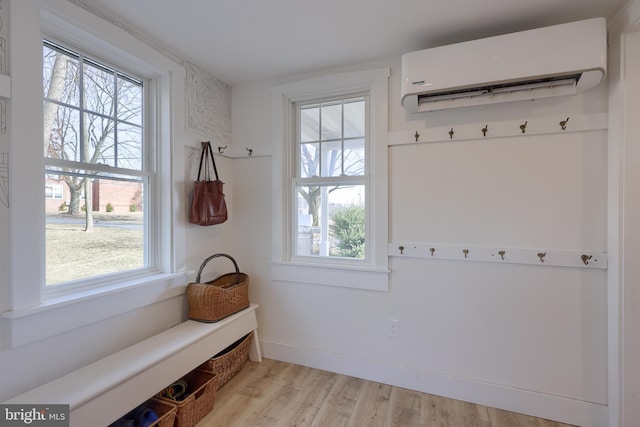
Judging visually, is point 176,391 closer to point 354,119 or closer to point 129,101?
point 129,101

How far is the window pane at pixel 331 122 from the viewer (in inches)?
90.5

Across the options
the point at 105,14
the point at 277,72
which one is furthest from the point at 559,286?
the point at 105,14

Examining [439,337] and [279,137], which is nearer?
[439,337]

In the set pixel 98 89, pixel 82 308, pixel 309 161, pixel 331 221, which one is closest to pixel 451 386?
pixel 331 221

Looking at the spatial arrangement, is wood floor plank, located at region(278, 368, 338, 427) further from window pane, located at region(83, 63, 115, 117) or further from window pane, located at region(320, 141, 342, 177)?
window pane, located at region(83, 63, 115, 117)

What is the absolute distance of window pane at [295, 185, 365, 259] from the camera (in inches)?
88.2

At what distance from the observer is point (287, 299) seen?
2377 millimetres

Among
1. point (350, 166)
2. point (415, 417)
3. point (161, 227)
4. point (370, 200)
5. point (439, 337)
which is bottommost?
point (415, 417)

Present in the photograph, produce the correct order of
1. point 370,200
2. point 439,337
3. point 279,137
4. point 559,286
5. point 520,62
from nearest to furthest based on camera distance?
1. point 520,62
2. point 559,286
3. point 439,337
4. point 370,200
5. point 279,137

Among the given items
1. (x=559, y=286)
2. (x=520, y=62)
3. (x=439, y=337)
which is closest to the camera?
(x=520, y=62)

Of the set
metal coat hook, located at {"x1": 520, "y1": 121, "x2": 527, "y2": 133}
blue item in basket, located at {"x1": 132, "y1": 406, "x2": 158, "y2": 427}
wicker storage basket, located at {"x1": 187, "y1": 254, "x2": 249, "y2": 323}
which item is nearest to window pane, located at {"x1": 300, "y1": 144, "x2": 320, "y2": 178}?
wicker storage basket, located at {"x1": 187, "y1": 254, "x2": 249, "y2": 323}

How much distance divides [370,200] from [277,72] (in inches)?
49.0

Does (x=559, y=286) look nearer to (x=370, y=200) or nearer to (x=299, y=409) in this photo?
(x=370, y=200)

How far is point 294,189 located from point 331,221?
0.41 meters
